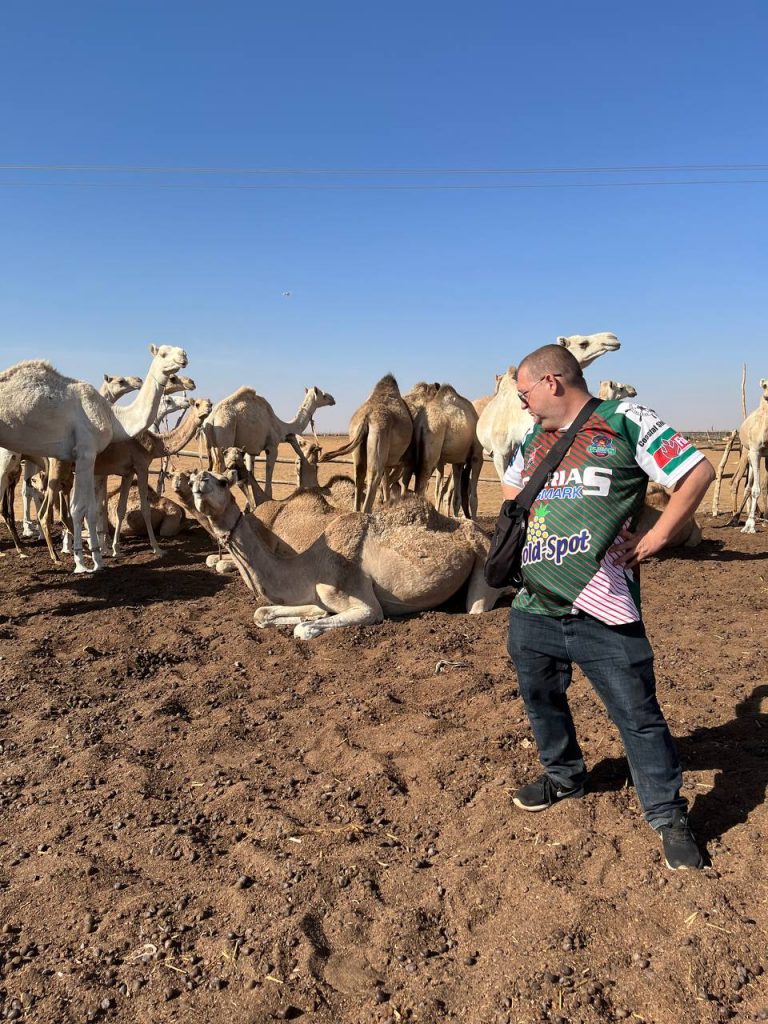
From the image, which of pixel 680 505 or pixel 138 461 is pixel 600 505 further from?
pixel 138 461

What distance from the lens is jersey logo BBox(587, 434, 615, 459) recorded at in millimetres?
2965

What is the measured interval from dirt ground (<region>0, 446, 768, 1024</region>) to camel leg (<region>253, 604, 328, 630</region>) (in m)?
0.82

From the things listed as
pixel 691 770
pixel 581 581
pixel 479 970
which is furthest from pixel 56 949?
A: pixel 691 770

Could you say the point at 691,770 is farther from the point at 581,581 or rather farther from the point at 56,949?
the point at 56,949

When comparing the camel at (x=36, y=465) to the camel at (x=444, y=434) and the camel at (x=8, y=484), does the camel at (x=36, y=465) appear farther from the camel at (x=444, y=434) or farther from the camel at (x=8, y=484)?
the camel at (x=444, y=434)

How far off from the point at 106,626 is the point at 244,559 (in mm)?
1907

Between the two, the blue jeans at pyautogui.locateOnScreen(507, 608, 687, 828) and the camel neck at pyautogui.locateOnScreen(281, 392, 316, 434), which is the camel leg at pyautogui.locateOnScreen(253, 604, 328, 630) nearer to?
the blue jeans at pyautogui.locateOnScreen(507, 608, 687, 828)

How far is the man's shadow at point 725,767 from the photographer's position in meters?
3.40

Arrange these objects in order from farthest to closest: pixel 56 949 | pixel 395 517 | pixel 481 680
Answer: pixel 395 517, pixel 481 680, pixel 56 949

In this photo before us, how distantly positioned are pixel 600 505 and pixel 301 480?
1062 centimetres

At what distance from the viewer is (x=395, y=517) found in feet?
24.6

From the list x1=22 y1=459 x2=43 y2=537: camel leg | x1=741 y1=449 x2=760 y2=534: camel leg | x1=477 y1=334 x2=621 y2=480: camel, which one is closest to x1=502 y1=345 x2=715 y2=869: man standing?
x1=477 y1=334 x2=621 y2=480: camel

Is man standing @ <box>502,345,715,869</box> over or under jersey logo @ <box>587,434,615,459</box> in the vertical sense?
under

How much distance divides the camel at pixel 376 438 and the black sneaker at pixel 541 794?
8.11 meters
